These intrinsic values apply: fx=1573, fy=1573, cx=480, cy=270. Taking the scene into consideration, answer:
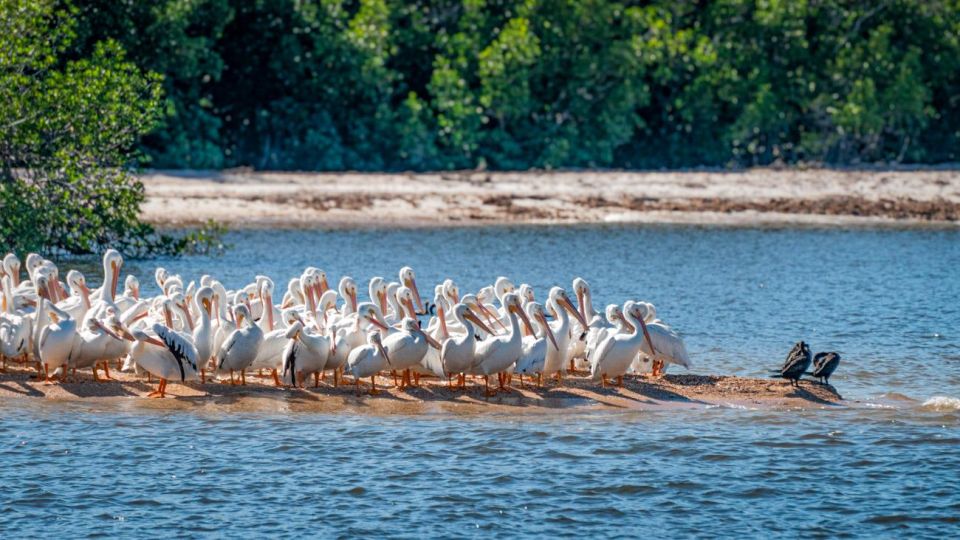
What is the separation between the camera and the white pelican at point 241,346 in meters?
13.8

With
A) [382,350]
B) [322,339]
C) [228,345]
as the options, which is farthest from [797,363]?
[228,345]

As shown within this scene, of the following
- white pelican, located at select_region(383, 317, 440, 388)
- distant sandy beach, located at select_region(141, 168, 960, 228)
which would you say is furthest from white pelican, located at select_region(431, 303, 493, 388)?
distant sandy beach, located at select_region(141, 168, 960, 228)


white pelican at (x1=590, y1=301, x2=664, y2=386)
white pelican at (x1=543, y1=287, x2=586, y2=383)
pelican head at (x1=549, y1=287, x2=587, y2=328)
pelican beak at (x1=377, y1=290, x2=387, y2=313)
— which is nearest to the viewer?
white pelican at (x1=590, y1=301, x2=664, y2=386)

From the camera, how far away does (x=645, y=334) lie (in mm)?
14336

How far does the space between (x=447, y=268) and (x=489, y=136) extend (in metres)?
14.1

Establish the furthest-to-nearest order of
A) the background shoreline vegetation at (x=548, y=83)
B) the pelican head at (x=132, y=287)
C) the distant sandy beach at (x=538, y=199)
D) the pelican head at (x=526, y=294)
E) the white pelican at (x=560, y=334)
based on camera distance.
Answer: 1. the background shoreline vegetation at (x=548, y=83)
2. the distant sandy beach at (x=538, y=199)
3. the pelican head at (x=132, y=287)
4. the pelican head at (x=526, y=294)
5. the white pelican at (x=560, y=334)

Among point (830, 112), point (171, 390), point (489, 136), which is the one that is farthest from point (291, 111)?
point (171, 390)

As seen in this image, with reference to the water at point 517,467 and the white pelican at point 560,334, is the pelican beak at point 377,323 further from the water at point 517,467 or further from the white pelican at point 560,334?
the white pelican at point 560,334

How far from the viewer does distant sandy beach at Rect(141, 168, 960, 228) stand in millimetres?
31484

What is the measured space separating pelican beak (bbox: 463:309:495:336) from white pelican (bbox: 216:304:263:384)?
1.86 meters

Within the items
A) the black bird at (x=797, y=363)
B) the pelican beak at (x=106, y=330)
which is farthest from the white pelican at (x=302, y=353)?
the black bird at (x=797, y=363)

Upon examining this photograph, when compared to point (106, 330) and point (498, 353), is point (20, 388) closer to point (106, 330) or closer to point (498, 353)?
point (106, 330)

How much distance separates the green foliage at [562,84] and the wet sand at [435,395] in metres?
21.1

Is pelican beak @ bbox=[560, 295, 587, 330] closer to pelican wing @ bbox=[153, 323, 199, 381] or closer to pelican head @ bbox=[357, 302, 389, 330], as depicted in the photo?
pelican head @ bbox=[357, 302, 389, 330]
